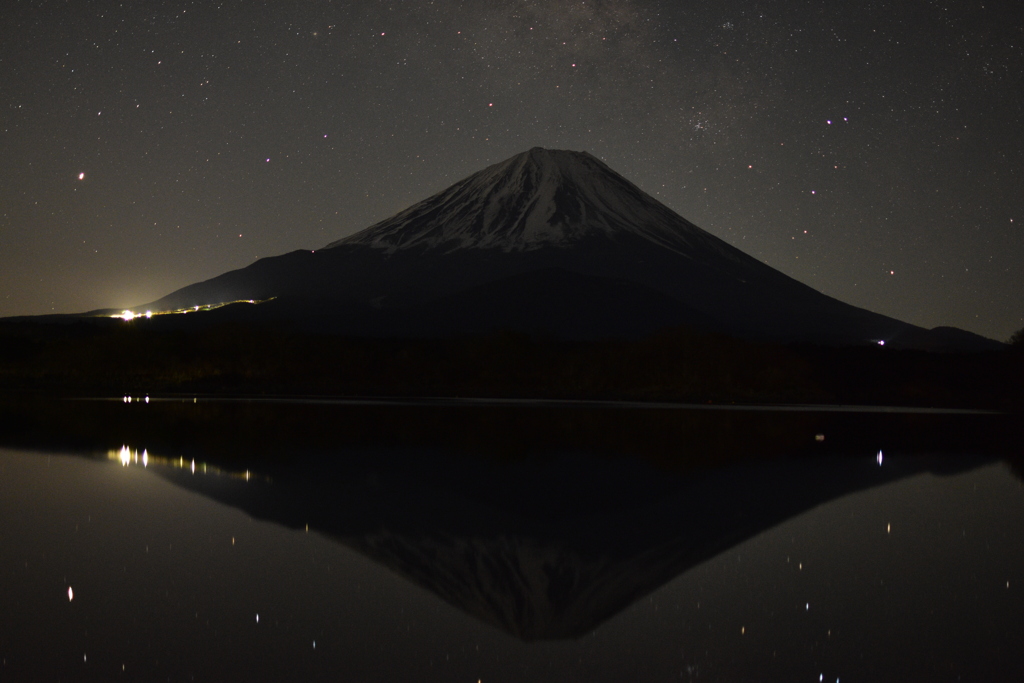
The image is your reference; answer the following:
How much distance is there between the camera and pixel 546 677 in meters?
6.23

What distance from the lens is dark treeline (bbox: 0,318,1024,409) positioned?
5719 cm

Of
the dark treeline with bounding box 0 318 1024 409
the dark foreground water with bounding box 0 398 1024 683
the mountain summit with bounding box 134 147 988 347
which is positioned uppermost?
the mountain summit with bounding box 134 147 988 347

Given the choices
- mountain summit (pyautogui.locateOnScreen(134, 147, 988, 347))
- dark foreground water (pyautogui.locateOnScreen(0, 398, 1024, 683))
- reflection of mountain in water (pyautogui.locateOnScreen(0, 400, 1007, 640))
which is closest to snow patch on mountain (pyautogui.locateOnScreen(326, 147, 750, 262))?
mountain summit (pyautogui.locateOnScreen(134, 147, 988, 347))

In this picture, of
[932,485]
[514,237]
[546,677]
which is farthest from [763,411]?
[514,237]

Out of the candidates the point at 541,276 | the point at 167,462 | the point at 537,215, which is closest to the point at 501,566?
the point at 167,462

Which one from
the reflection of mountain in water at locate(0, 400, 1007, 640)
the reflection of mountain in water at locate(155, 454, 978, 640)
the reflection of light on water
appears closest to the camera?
the reflection of mountain in water at locate(155, 454, 978, 640)

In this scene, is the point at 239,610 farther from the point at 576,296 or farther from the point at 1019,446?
the point at 576,296

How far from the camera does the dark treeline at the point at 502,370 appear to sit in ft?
188

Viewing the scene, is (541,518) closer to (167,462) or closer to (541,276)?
(167,462)

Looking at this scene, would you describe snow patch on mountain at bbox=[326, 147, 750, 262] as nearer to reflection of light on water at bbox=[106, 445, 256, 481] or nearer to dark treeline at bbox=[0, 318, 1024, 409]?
dark treeline at bbox=[0, 318, 1024, 409]

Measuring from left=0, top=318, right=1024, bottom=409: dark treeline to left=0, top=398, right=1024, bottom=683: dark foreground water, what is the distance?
3572cm

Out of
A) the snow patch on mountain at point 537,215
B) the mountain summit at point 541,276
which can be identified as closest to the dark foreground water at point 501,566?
the mountain summit at point 541,276

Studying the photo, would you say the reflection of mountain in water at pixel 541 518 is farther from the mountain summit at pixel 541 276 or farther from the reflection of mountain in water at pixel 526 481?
the mountain summit at pixel 541 276

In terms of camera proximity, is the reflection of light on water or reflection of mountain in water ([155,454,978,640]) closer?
reflection of mountain in water ([155,454,978,640])
